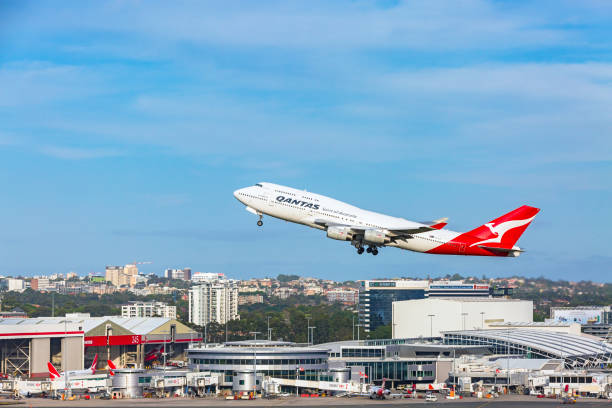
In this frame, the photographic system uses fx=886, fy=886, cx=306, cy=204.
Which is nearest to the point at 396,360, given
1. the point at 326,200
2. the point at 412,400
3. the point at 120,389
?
the point at 412,400

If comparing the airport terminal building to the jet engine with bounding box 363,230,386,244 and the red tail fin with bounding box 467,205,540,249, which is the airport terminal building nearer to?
the jet engine with bounding box 363,230,386,244


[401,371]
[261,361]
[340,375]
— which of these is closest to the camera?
[340,375]

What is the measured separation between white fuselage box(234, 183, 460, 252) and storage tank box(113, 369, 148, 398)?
4347 centimetres

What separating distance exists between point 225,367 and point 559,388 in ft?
189

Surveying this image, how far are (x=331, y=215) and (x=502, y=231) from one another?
2166cm

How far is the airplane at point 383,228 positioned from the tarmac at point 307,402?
88.7 feet

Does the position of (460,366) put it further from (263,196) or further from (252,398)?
(263,196)

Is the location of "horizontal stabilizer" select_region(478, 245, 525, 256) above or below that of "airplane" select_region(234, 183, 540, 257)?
below

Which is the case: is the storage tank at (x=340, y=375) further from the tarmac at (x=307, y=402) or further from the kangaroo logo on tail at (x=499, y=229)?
the kangaroo logo on tail at (x=499, y=229)

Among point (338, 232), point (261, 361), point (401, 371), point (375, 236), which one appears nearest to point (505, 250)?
point (375, 236)

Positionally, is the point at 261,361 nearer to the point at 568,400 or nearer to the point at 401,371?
the point at 401,371

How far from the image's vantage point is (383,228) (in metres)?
111

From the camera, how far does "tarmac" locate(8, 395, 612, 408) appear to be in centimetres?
12556

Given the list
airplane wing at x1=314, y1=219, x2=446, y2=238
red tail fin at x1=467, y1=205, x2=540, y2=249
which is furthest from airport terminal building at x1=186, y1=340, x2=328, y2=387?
red tail fin at x1=467, y1=205, x2=540, y2=249
